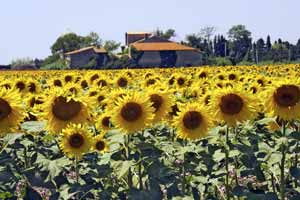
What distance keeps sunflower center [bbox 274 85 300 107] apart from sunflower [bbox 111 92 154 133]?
94 centimetres

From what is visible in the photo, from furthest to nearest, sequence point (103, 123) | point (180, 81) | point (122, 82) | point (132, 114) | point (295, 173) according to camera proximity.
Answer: point (122, 82) → point (180, 81) → point (103, 123) → point (295, 173) → point (132, 114)

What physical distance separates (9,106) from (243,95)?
5.23 feet

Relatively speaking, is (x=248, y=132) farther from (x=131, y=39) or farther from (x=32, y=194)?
(x=131, y=39)

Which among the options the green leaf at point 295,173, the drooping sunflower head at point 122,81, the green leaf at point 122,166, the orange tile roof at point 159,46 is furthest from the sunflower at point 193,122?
the orange tile roof at point 159,46

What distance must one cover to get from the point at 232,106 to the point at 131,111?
30.6 inches

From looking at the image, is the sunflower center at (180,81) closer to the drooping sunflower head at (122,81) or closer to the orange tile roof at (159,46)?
the drooping sunflower head at (122,81)

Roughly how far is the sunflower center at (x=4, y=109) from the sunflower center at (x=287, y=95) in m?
1.81

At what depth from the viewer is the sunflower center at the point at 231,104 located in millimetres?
4285

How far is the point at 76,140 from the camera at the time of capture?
3.95m

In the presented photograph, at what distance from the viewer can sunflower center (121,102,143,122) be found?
153 inches

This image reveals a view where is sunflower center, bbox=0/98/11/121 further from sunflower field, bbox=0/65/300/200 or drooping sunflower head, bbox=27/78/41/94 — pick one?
drooping sunflower head, bbox=27/78/41/94

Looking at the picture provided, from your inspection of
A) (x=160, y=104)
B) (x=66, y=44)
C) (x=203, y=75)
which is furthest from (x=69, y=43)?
(x=160, y=104)

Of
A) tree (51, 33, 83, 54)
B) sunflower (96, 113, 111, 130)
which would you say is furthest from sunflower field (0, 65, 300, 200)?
tree (51, 33, 83, 54)

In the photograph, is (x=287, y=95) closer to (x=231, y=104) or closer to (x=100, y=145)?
(x=231, y=104)
